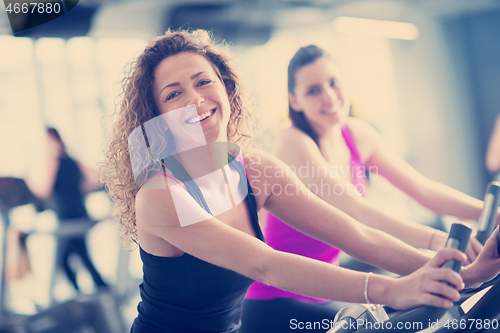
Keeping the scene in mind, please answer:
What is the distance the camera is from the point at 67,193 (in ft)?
2.44

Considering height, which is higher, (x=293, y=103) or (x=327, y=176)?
(x=293, y=103)

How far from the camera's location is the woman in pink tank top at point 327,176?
782 mm

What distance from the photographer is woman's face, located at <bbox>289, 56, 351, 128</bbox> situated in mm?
772

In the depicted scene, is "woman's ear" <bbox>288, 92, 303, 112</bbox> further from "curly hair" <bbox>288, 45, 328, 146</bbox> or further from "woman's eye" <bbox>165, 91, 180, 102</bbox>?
"woman's eye" <bbox>165, 91, 180, 102</bbox>

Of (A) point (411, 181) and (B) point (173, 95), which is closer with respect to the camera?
(B) point (173, 95)

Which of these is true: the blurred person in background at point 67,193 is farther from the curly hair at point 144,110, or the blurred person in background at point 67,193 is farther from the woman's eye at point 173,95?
the woman's eye at point 173,95

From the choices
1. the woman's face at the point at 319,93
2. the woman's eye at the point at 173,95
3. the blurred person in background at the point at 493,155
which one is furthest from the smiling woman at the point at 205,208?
the blurred person in background at the point at 493,155

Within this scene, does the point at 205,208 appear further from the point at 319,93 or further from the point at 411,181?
the point at 411,181

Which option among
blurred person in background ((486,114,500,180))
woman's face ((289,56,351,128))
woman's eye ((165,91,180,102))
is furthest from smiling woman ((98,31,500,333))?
blurred person in background ((486,114,500,180))

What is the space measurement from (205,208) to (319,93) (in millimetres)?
351

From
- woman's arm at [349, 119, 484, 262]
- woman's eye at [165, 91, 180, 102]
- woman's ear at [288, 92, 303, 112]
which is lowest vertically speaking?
woman's arm at [349, 119, 484, 262]

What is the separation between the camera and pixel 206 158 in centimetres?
69

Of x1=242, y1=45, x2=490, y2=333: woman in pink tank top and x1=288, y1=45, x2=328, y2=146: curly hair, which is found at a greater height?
x1=288, y1=45, x2=328, y2=146: curly hair

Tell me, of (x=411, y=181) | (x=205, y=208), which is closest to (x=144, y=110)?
Answer: (x=205, y=208)
